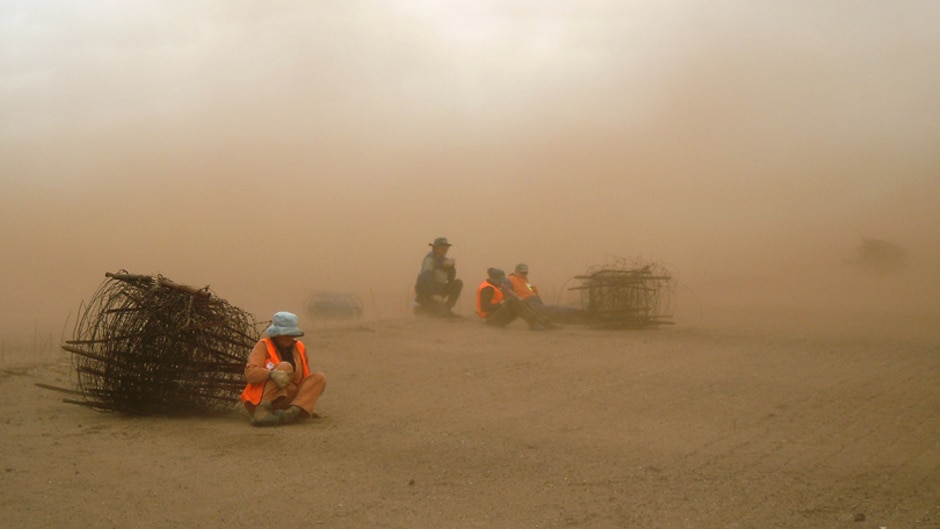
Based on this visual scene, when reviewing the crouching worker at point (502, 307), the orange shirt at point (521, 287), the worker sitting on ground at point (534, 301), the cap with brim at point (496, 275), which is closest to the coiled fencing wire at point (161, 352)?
the crouching worker at point (502, 307)

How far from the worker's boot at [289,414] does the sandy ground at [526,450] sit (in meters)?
0.13

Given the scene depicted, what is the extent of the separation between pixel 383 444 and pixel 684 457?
2.43m

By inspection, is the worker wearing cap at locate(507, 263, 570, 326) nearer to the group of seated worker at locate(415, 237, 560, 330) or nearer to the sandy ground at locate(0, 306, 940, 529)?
the group of seated worker at locate(415, 237, 560, 330)

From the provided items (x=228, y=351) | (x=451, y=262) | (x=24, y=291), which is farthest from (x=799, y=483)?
(x=24, y=291)

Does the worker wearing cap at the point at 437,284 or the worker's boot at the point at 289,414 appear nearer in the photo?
the worker's boot at the point at 289,414

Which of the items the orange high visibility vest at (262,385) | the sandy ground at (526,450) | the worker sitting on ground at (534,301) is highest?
the worker sitting on ground at (534,301)

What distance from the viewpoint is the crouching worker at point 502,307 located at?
15.5 m

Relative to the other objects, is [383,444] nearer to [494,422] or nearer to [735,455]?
[494,422]

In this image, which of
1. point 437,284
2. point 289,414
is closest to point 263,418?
point 289,414

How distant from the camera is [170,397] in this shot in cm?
870

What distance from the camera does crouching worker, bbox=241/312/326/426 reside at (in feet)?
27.3

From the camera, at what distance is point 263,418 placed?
8219 mm

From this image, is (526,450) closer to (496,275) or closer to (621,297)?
(621,297)

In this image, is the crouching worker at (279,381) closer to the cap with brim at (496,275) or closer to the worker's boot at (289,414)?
the worker's boot at (289,414)
